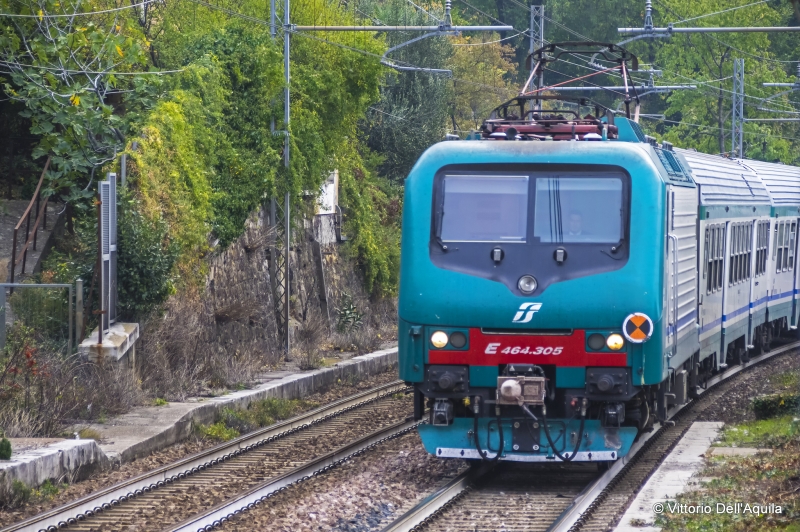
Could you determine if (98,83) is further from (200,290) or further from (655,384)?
(655,384)

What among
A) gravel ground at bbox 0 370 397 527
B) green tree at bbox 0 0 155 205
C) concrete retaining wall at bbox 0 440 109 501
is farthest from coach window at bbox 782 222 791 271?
concrete retaining wall at bbox 0 440 109 501

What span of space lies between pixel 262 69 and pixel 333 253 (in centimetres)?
721

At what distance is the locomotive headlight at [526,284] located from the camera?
10453 mm

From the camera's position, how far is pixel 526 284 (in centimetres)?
1048

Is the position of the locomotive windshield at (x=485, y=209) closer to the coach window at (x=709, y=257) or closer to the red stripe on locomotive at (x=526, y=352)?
the red stripe on locomotive at (x=526, y=352)

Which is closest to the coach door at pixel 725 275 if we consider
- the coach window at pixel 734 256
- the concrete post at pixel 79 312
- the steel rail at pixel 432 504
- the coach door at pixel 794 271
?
the coach window at pixel 734 256

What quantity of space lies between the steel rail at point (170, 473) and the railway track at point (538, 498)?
267 centimetres

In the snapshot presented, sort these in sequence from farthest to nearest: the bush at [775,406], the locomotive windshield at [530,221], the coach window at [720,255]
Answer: the coach window at [720,255], the bush at [775,406], the locomotive windshield at [530,221]

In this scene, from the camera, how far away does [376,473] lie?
11828mm

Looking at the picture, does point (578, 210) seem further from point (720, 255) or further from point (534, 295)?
point (720, 255)

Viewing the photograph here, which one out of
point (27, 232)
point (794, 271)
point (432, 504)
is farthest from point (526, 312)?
point (794, 271)

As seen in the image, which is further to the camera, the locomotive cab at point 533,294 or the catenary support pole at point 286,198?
the catenary support pole at point 286,198

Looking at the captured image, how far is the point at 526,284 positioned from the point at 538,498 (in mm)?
1938

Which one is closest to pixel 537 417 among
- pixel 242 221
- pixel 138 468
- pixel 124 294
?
pixel 138 468
